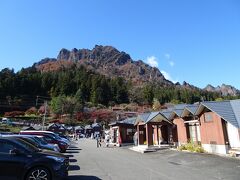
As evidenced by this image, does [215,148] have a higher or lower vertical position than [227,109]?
lower

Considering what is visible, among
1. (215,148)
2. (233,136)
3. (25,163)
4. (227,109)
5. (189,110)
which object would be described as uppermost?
(189,110)

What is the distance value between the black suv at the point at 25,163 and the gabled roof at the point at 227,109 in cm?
1475

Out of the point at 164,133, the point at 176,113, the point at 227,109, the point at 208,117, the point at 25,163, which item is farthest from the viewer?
the point at 164,133

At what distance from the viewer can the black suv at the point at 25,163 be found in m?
8.25

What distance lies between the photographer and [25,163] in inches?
329

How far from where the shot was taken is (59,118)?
88.8 m

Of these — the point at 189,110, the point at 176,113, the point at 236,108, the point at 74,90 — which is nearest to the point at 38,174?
the point at 236,108

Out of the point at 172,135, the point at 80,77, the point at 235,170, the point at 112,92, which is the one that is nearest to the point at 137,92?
the point at 112,92

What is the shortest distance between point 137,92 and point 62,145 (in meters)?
104

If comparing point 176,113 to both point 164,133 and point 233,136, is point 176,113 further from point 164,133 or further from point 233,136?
point 233,136

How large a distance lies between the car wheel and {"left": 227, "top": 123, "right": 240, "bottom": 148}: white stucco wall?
15.3 meters

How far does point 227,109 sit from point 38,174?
664 inches

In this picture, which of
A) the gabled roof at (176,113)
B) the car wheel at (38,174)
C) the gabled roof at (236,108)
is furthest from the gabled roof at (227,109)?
the car wheel at (38,174)

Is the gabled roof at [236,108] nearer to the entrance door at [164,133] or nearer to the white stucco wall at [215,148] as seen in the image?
the white stucco wall at [215,148]
